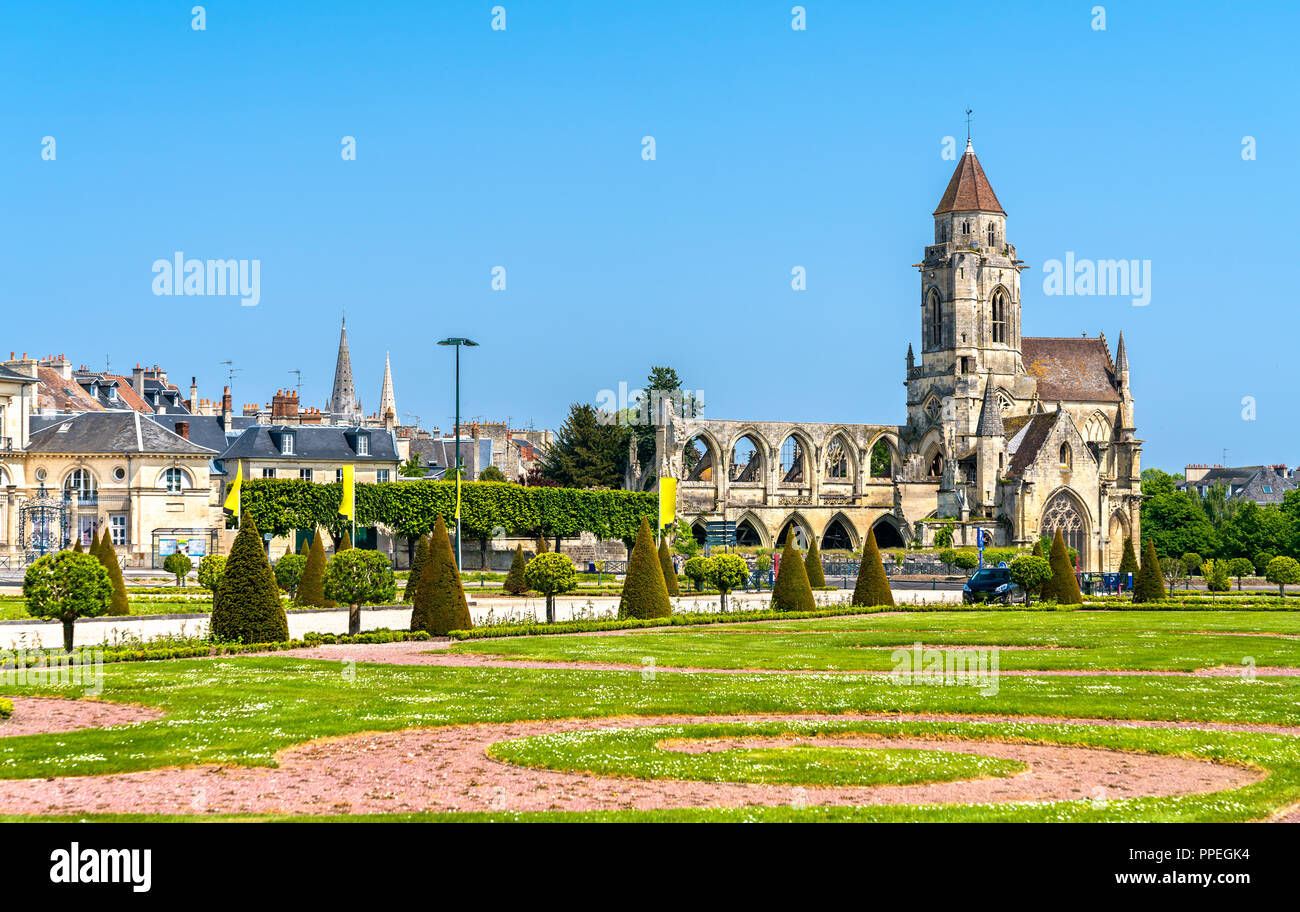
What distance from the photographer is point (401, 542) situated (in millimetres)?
65812

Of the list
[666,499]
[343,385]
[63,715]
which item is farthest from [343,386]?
[63,715]

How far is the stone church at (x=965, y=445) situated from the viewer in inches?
2879

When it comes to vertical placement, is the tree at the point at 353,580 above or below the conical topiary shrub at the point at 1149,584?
above

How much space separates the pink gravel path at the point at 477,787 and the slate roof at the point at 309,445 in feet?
185

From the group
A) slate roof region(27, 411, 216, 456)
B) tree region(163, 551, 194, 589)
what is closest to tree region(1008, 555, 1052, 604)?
tree region(163, 551, 194, 589)

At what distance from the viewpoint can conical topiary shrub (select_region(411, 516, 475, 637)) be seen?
27.2 meters

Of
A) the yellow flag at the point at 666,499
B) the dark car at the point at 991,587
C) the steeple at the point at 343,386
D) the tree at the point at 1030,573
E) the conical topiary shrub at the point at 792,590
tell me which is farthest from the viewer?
the steeple at the point at 343,386

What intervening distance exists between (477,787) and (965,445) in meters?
68.8

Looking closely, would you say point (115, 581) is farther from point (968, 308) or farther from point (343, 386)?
point (343, 386)

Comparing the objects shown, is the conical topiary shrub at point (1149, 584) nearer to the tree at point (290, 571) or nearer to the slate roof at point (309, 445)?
the tree at point (290, 571)

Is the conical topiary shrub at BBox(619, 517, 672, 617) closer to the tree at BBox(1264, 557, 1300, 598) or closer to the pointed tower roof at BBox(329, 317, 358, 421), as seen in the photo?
the tree at BBox(1264, 557, 1300, 598)

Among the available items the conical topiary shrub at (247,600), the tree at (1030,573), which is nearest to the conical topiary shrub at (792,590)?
the tree at (1030,573)

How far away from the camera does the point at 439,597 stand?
27.2m
